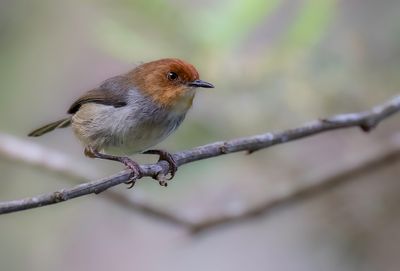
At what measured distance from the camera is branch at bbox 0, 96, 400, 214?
2.34 metres

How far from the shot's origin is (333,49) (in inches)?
169

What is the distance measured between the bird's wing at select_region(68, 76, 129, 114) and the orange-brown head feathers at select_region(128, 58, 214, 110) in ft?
0.30

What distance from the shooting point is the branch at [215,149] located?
2.34m

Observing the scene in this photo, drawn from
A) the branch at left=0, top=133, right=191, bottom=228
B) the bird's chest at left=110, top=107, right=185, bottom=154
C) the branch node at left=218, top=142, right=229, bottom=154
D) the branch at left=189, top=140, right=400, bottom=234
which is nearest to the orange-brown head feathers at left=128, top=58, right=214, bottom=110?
the bird's chest at left=110, top=107, right=185, bottom=154

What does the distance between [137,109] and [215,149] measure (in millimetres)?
649

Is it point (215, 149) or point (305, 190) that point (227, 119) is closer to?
point (305, 190)

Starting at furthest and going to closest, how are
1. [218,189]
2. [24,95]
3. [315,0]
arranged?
[24,95], [218,189], [315,0]

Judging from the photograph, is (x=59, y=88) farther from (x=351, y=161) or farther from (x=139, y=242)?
(x=351, y=161)

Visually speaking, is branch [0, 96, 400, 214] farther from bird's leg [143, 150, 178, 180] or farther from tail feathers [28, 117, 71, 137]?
tail feathers [28, 117, 71, 137]

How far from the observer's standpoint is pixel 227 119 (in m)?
4.33

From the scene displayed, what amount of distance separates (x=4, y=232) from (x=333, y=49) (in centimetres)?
280

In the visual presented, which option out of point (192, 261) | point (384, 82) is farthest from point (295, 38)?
point (192, 261)

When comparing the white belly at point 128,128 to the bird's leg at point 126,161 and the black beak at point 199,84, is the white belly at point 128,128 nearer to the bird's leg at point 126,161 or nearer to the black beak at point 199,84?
the bird's leg at point 126,161

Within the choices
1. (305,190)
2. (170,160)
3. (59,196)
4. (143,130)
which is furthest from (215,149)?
(305,190)
